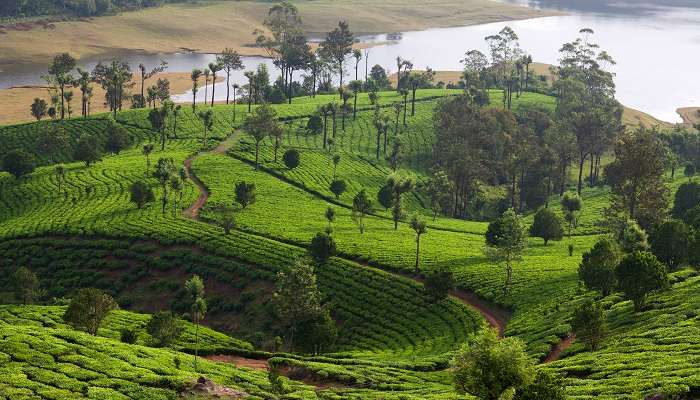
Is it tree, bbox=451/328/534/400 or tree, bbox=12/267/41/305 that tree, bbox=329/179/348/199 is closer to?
tree, bbox=12/267/41/305

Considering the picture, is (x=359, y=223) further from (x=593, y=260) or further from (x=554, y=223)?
(x=593, y=260)

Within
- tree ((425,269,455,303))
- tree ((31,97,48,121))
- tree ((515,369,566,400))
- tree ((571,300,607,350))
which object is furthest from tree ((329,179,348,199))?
tree ((515,369,566,400))

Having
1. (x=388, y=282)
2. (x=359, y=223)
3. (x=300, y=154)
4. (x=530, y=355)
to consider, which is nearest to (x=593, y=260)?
(x=530, y=355)

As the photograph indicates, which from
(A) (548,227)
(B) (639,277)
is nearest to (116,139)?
(A) (548,227)

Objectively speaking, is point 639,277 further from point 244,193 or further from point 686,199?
point 244,193

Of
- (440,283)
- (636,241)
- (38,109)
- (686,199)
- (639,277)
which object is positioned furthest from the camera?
(38,109)

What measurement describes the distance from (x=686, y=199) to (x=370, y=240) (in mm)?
50611

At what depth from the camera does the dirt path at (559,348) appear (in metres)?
57.7

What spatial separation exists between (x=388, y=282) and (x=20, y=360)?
43.0 m

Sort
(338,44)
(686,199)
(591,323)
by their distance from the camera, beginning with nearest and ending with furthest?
(591,323) < (686,199) < (338,44)

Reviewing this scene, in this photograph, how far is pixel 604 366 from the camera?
48.0 meters

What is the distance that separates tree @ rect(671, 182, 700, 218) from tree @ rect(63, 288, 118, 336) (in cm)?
8584

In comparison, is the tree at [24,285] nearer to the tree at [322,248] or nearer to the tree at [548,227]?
the tree at [322,248]

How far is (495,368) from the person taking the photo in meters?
38.4
